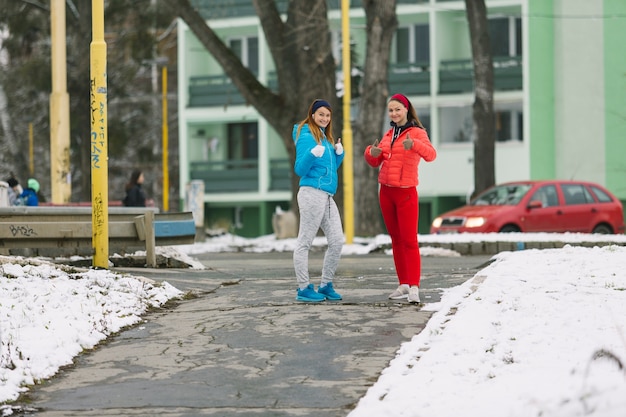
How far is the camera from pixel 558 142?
45.9m

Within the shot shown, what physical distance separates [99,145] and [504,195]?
13.8m

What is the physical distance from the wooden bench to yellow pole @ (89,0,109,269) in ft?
5.93

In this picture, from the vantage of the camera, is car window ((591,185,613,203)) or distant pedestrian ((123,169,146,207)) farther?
distant pedestrian ((123,169,146,207))

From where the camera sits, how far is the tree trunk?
95.7 ft

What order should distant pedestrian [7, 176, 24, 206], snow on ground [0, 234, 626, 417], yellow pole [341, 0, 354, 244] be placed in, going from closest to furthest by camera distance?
snow on ground [0, 234, 626, 417], yellow pole [341, 0, 354, 244], distant pedestrian [7, 176, 24, 206]

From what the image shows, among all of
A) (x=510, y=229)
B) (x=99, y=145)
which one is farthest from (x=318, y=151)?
(x=510, y=229)

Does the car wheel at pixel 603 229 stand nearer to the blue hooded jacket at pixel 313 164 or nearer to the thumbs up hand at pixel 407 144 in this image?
the blue hooded jacket at pixel 313 164

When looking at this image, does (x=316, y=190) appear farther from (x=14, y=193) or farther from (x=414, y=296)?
(x=14, y=193)

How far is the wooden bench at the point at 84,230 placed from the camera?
15.3 meters

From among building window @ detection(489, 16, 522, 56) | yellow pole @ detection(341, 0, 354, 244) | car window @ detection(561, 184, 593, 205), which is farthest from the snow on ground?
building window @ detection(489, 16, 522, 56)

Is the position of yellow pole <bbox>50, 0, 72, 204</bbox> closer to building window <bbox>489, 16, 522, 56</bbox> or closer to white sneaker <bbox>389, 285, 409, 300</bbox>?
white sneaker <bbox>389, 285, 409, 300</bbox>

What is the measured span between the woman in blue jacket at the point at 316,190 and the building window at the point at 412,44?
123 feet

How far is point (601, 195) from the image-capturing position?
2717cm

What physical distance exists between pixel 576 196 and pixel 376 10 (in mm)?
5956
